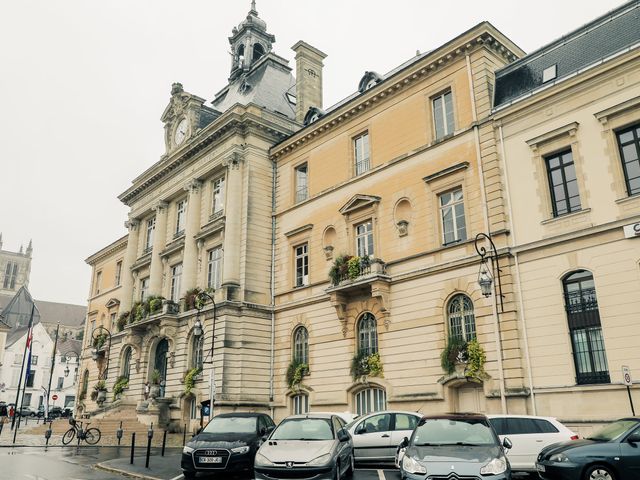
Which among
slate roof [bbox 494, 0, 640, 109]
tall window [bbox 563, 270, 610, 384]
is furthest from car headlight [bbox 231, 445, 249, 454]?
slate roof [bbox 494, 0, 640, 109]

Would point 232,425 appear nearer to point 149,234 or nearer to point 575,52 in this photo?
point 575,52

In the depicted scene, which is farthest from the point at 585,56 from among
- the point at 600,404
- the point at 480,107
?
the point at 600,404

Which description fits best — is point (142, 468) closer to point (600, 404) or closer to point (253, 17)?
point (600, 404)

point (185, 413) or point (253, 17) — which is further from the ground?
point (253, 17)

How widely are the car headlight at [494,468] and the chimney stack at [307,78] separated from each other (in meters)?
27.9

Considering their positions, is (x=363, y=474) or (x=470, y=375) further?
(x=470, y=375)

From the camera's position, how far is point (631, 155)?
17891mm

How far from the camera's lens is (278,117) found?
3359cm

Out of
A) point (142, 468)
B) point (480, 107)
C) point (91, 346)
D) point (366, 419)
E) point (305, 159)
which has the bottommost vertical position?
point (142, 468)

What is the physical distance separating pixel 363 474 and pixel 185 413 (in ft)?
60.6

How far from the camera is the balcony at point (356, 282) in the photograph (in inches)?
935

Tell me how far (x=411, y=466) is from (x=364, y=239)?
1705 cm

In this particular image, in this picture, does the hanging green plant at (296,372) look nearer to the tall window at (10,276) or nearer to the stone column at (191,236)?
the stone column at (191,236)

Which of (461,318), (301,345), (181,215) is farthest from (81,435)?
(461,318)
